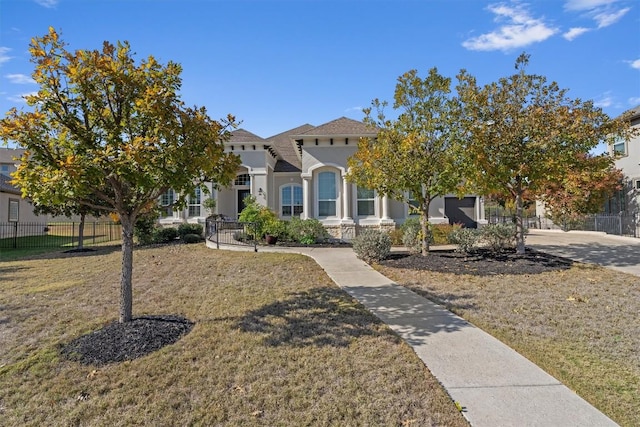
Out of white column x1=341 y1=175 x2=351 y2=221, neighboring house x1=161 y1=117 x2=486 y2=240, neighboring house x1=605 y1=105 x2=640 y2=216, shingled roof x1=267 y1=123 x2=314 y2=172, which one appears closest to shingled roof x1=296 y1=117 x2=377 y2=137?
neighboring house x1=161 y1=117 x2=486 y2=240

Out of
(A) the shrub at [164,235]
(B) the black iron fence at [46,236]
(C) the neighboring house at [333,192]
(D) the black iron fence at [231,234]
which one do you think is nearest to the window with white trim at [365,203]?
(C) the neighboring house at [333,192]

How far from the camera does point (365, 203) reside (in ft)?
61.4

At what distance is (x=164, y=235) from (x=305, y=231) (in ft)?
23.8

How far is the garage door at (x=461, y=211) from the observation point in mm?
20477

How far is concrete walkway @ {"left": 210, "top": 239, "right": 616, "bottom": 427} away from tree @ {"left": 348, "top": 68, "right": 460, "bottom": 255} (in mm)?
4775

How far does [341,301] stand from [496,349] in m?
2.82

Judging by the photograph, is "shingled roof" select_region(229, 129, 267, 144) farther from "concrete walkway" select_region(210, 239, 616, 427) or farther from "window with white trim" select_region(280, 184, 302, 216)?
"concrete walkway" select_region(210, 239, 616, 427)

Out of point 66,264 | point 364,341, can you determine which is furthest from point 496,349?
point 66,264

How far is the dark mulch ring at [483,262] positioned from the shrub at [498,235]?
0.36m

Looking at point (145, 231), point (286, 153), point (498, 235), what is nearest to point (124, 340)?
point (498, 235)

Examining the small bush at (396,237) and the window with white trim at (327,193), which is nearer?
the small bush at (396,237)

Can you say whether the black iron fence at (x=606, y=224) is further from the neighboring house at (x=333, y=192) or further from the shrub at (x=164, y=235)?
the shrub at (x=164, y=235)

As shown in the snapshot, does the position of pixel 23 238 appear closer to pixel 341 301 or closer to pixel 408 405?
pixel 341 301

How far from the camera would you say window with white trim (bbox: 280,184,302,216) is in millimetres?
20984
